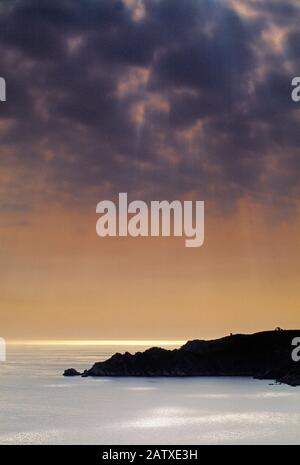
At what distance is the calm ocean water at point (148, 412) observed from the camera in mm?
81000

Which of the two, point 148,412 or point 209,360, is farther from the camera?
point 209,360

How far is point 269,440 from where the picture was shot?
78.2m

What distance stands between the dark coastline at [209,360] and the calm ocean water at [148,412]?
466 inches

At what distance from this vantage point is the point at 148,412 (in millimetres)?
109938

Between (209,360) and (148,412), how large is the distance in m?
87.7

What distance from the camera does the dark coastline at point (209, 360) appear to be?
18362 cm

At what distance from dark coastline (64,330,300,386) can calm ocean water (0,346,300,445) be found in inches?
466

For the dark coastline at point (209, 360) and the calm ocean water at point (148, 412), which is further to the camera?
the dark coastline at point (209, 360)

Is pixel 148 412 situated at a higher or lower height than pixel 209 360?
lower

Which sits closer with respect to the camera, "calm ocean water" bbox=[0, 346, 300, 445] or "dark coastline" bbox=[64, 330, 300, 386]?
"calm ocean water" bbox=[0, 346, 300, 445]

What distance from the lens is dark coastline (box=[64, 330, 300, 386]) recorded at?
184 meters

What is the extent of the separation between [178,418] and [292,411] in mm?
24260
